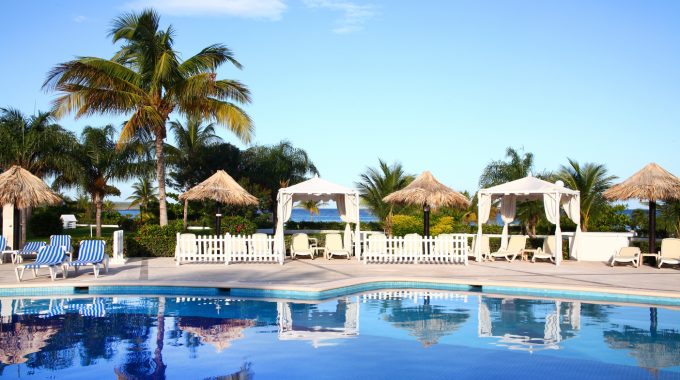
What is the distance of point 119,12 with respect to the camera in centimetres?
2017

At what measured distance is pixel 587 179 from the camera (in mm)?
21344

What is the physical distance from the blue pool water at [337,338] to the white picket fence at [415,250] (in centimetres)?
450

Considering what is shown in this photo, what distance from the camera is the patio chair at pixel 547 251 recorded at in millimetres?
17141

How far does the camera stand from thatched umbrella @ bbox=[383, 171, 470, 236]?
695 inches

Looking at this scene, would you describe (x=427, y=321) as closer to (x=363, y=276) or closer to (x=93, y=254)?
(x=363, y=276)

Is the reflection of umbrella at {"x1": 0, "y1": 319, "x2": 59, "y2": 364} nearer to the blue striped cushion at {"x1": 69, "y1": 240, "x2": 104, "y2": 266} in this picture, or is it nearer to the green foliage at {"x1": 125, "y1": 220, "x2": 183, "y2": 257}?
the blue striped cushion at {"x1": 69, "y1": 240, "x2": 104, "y2": 266}

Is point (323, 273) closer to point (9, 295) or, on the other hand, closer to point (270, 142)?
point (9, 295)

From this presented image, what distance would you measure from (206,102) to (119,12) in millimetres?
3855

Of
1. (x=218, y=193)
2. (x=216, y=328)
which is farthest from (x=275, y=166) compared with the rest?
(x=216, y=328)

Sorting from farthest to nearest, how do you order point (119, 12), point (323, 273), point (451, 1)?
1. point (451, 1)
2. point (119, 12)
3. point (323, 273)

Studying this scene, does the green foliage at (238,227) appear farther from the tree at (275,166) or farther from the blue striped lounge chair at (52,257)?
the tree at (275,166)

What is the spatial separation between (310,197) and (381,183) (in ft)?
29.5

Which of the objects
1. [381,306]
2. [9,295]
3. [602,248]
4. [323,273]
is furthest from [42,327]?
[602,248]

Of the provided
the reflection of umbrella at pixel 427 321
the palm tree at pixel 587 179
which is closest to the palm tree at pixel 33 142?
the reflection of umbrella at pixel 427 321
